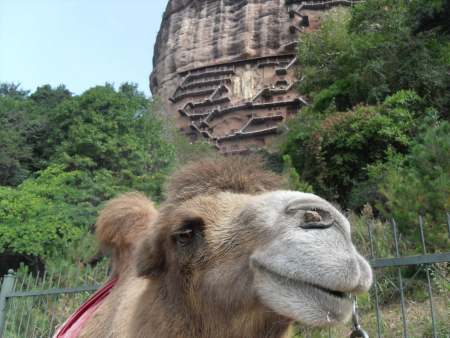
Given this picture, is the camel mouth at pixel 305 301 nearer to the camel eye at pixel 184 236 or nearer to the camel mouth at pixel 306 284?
the camel mouth at pixel 306 284

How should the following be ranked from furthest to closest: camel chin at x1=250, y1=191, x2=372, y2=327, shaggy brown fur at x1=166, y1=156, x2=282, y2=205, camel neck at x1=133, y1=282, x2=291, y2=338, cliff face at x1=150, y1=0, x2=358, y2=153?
1. cliff face at x1=150, y1=0, x2=358, y2=153
2. shaggy brown fur at x1=166, y1=156, x2=282, y2=205
3. camel neck at x1=133, y1=282, x2=291, y2=338
4. camel chin at x1=250, y1=191, x2=372, y2=327

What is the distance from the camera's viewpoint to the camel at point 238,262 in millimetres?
1136

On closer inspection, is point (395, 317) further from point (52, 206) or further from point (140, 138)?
point (140, 138)

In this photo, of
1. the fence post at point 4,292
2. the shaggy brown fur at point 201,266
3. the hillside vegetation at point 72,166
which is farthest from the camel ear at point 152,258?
the hillside vegetation at point 72,166

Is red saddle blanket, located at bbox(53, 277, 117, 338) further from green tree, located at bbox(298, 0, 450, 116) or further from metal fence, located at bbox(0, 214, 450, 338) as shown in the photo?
green tree, located at bbox(298, 0, 450, 116)

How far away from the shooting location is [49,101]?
33.1 metres

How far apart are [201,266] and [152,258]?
0.88 feet

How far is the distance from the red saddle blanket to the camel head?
0.76 m

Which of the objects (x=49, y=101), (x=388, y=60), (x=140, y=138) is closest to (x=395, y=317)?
(x=388, y=60)

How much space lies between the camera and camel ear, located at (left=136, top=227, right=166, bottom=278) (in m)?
1.61

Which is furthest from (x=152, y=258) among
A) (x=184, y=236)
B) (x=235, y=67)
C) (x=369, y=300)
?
(x=235, y=67)

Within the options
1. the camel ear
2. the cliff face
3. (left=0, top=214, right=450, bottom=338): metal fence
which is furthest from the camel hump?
the cliff face

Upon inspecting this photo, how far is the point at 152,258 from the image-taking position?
1624mm

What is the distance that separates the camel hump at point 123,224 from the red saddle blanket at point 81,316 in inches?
4.0
